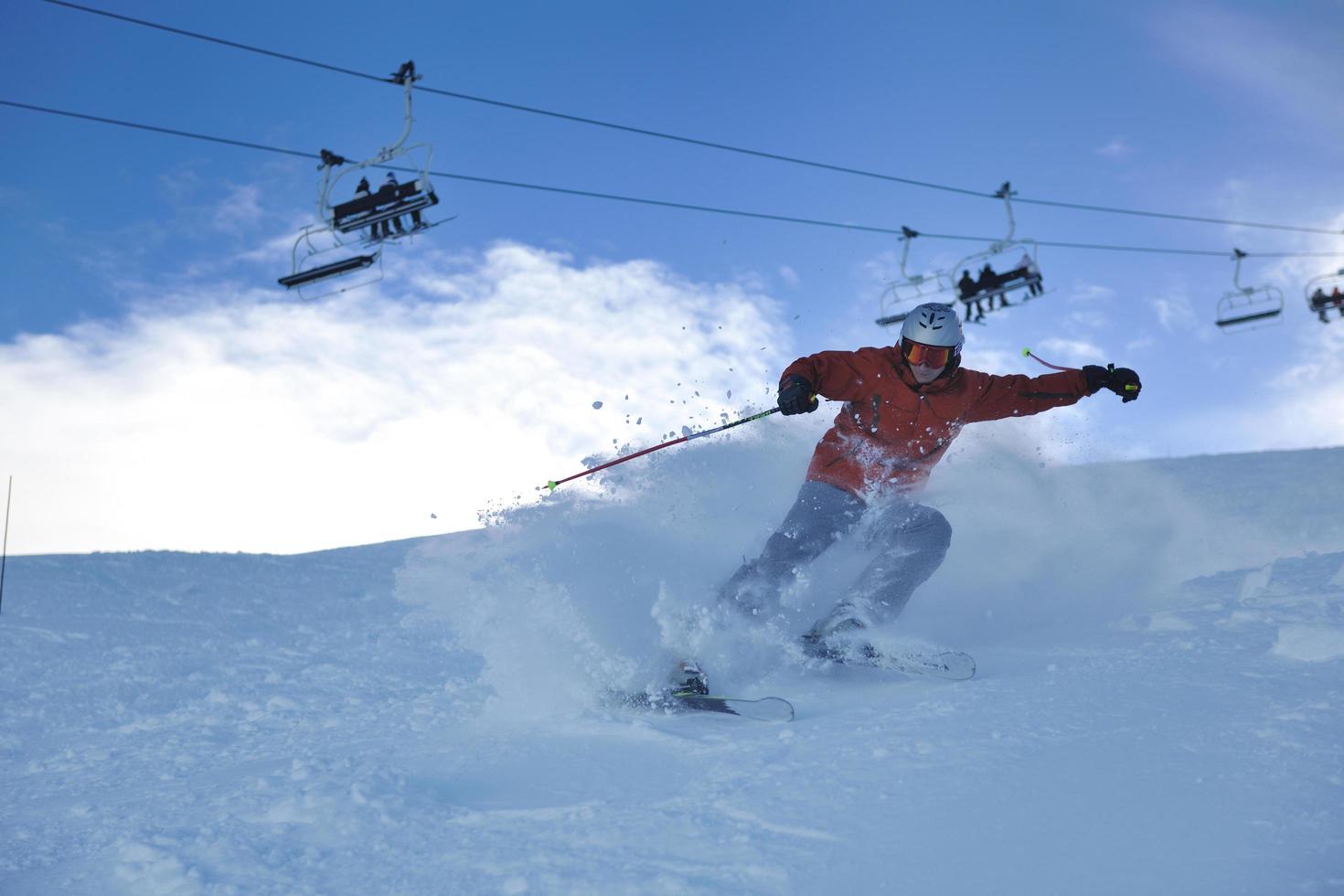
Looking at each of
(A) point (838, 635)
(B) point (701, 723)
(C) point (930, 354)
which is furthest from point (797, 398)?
(B) point (701, 723)

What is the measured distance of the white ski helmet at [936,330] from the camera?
4.02m

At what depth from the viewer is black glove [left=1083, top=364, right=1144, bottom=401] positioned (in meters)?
4.31

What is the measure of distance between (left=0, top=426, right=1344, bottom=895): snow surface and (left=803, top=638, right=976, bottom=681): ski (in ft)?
0.25

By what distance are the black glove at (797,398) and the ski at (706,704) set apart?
49.3 inches

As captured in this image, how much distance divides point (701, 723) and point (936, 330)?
6.56ft

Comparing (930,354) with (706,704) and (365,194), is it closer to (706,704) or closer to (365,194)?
(706,704)

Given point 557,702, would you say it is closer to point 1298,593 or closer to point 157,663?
point 157,663

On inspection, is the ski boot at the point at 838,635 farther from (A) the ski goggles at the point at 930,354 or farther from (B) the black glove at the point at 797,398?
(A) the ski goggles at the point at 930,354

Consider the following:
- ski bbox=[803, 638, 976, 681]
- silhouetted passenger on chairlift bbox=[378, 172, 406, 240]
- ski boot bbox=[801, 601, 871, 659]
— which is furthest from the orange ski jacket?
silhouetted passenger on chairlift bbox=[378, 172, 406, 240]

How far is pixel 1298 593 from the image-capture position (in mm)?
4211

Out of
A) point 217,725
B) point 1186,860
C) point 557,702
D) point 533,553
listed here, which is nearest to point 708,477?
point 533,553

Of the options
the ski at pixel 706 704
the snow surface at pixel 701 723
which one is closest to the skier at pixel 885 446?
the snow surface at pixel 701 723

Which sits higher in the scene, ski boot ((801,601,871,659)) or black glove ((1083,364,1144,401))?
black glove ((1083,364,1144,401))

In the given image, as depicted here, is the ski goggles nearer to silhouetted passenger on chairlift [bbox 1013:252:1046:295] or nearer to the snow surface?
the snow surface
